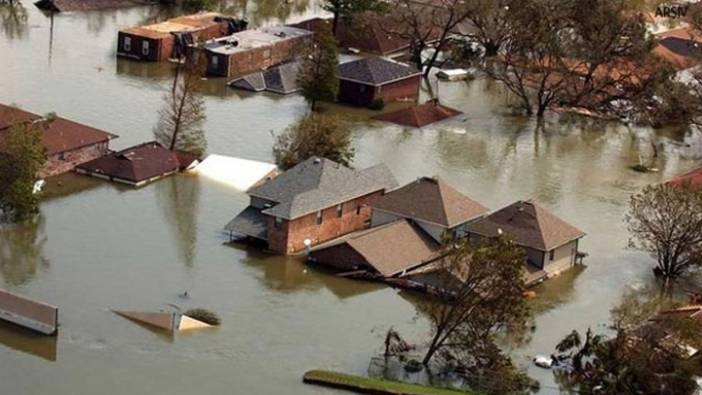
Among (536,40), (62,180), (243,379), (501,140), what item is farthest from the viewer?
(536,40)

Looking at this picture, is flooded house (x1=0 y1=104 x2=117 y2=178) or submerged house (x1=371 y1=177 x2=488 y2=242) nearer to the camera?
submerged house (x1=371 y1=177 x2=488 y2=242)

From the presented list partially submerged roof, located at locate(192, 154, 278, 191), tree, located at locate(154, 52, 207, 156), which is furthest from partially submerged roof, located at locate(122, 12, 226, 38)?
partially submerged roof, located at locate(192, 154, 278, 191)

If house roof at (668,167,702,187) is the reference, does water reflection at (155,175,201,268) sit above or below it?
below

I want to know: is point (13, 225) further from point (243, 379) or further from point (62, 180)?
point (243, 379)

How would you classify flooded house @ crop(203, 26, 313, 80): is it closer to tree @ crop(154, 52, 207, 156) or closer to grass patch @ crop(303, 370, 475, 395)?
tree @ crop(154, 52, 207, 156)

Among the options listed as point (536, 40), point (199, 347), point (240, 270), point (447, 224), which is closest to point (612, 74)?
point (536, 40)

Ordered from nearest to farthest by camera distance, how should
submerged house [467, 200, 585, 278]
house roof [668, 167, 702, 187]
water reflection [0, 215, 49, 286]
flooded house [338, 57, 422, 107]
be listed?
water reflection [0, 215, 49, 286] → submerged house [467, 200, 585, 278] → house roof [668, 167, 702, 187] → flooded house [338, 57, 422, 107]
